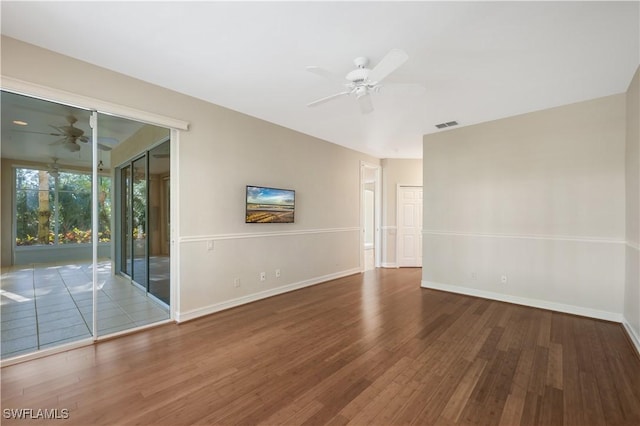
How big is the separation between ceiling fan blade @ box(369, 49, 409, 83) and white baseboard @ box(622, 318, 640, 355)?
3552mm

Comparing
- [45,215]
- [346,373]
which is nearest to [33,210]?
[45,215]

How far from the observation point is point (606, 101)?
360cm

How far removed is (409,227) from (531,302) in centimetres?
340

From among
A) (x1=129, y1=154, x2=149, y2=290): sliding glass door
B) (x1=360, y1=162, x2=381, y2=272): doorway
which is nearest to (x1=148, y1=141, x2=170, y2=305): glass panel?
(x1=129, y1=154, x2=149, y2=290): sliding glass door

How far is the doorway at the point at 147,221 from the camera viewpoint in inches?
155

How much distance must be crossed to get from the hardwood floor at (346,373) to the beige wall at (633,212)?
29 cm

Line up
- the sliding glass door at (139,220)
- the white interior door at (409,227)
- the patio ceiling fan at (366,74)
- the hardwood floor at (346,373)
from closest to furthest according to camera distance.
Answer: the hardwood floor at (346,373)
the patio ceiling fan at (366,74)
the sliding glass door at (139,220)
the white interior door at (409,227)

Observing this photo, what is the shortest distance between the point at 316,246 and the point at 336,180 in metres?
1.46

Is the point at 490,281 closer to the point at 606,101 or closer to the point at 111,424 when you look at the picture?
the point at 606,101

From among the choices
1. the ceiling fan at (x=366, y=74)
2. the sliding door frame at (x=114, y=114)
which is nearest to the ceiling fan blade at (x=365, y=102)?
the ceiling fan at (x=366, y=74)

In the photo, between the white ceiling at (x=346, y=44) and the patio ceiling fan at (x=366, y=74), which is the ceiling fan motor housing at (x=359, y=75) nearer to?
the patio ceiling fan at (x=366, y=74)

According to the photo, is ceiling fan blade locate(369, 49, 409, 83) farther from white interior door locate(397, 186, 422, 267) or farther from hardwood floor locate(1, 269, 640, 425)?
white interior door locate(397, 186, 422, 267)

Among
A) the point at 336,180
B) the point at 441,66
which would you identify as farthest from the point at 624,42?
the point at 336,180

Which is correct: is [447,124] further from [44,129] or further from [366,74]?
[44,129]
